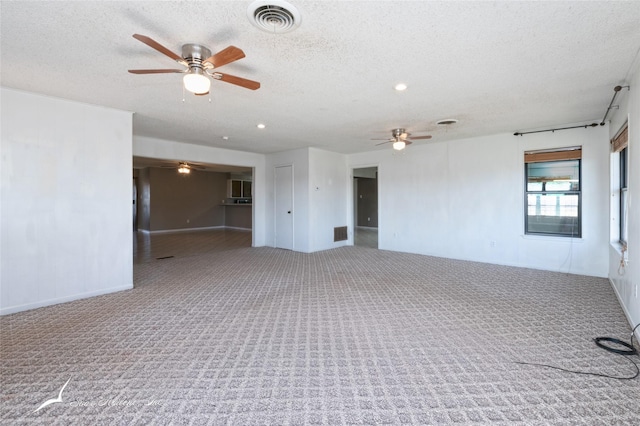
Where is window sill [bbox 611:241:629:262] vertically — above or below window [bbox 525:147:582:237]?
below

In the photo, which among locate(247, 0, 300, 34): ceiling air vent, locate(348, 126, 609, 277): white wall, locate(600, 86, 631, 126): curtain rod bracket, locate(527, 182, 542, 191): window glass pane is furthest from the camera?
locate(527, 182, 542, 191): window glass pane

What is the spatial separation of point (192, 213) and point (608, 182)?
12293 mm

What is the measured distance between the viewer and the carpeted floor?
6.18 ft

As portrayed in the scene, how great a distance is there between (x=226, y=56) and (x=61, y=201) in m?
3.11

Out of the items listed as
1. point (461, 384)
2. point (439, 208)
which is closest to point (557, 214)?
point (439, 208)

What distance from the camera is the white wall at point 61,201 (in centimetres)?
352

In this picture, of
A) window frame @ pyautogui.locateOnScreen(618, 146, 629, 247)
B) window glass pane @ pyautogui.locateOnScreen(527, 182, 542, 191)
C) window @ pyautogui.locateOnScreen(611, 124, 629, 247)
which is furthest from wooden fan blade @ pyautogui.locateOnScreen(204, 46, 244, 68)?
window glass pane @ pyautogui.locateOnScreen(527, 182, 542, 191)

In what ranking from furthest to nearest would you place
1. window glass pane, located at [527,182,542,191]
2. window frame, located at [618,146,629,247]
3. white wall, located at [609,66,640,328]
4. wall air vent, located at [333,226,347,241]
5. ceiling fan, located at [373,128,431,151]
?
wall air vent, located at [333,226,347,241]
window glass pane, located at [527,182,542,191]
ceiling fan, located at [373,128,431,151]
window frame, located at [618,146,629,247]
white wall, located at [609,66,640,328]

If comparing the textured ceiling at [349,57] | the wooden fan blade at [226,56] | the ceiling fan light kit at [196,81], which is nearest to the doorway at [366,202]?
the textured ceiling at [349,57]

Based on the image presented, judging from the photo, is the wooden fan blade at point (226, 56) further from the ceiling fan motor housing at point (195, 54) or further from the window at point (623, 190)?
the window at point (623, 190)

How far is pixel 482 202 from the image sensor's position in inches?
246

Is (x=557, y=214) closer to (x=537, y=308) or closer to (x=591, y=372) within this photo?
(x=537, y=308)

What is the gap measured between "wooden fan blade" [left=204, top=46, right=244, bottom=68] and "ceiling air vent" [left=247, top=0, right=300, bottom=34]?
0.23 m

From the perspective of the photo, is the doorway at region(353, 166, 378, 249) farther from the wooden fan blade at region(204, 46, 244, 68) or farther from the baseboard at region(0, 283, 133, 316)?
the wooden fan blade at region(204, 46, 244, 68)
